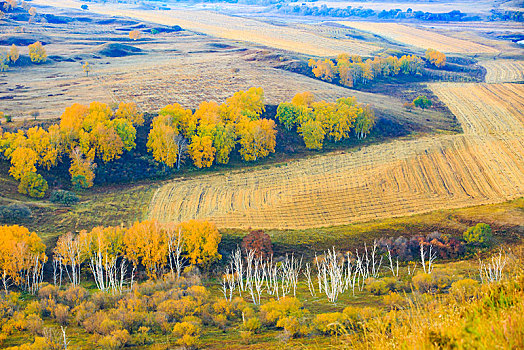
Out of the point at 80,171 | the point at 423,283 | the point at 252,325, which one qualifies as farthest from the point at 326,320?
the point at 80,171

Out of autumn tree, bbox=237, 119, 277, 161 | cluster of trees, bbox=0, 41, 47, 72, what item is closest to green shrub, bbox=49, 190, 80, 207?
autumn tree, bbox=237, 119, 277, 161

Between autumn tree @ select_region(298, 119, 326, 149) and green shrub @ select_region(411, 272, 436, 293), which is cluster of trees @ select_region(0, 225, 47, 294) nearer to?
green shrub @ select_region(411, 272, 436, 293)

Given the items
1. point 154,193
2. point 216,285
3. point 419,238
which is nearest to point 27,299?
point 216,285

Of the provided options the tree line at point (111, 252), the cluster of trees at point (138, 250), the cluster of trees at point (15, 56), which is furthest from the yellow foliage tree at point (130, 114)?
the cluster of trees at point (15, 56)

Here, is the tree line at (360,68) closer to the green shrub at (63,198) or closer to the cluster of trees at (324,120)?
the cluster of trees at (324,120)

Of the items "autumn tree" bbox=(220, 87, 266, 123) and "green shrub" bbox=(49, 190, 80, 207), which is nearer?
"green shrub" bbox=(49, 190, 80, 207)

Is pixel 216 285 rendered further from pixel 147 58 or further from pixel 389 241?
pixel 147 58

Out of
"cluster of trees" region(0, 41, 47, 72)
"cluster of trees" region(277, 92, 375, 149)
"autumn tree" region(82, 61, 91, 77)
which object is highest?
"cluster of trees" region(0, 41, 47, 72)
